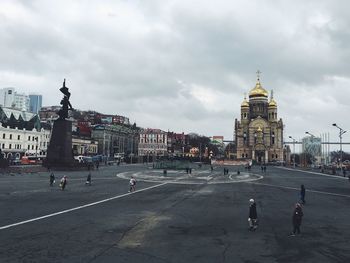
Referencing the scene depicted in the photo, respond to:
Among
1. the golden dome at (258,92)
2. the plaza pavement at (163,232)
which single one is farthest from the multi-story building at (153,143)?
the plaza pavement at (163,232)

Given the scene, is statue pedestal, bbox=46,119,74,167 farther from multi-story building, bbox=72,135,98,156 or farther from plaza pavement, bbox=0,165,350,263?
multi-story building, bbox=72,135,98,156

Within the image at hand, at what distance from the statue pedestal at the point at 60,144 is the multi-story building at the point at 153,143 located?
391 ft

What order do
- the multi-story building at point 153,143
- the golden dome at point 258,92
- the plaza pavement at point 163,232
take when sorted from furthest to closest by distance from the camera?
Result: 1. the multi-story building at point 153,143
2. the golden dome at point 258,92
3. the plaza pavement at point 163,232

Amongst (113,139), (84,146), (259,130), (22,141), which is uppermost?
(259,130)

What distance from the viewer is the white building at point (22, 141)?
109m

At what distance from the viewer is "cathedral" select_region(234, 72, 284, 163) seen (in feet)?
515

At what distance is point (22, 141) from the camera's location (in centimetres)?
11700

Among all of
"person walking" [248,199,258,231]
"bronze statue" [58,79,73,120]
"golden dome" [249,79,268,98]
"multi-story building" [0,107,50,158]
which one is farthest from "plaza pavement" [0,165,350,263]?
"golden dome" [249,79,268,98]

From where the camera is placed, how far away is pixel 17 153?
11419 cm

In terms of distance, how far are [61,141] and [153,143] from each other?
124 m

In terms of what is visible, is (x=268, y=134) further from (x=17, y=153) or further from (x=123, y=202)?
(x=123, y=202)

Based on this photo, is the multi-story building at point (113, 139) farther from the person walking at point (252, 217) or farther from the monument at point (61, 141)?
the person walking at point (252, 217)

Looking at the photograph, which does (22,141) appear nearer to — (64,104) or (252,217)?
(64,104)

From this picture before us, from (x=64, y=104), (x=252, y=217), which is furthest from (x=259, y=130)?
(x=252, y=217)
